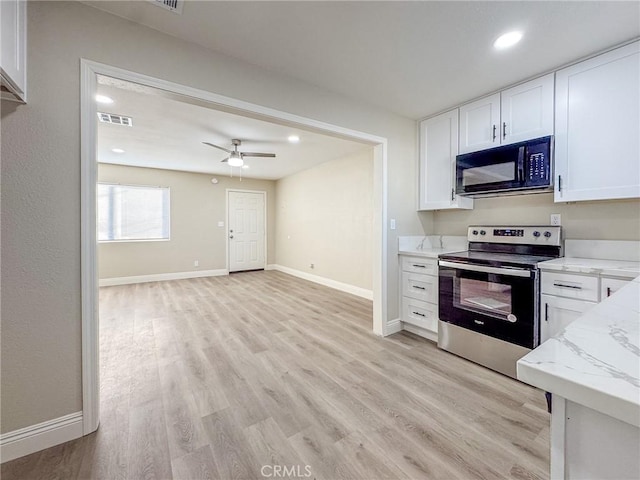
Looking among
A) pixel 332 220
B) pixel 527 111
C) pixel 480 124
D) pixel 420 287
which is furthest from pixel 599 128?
pixel 332 220

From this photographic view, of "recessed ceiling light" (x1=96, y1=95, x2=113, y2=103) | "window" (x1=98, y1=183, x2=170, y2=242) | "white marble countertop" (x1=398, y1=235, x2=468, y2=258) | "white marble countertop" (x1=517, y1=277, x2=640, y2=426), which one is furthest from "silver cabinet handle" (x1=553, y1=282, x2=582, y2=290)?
"window" (x1=98, y1=183, x2=170, y2=242)

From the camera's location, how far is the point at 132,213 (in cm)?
584

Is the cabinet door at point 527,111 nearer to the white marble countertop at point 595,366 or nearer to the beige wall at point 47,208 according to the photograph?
the white marble countertop at point 595,366

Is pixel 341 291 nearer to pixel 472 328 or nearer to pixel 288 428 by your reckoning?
pixel 472 328

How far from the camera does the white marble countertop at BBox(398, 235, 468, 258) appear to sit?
311cm

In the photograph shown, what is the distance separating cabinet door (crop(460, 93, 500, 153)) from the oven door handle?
3.89 feet

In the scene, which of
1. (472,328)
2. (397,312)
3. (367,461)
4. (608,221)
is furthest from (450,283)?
(367,461)

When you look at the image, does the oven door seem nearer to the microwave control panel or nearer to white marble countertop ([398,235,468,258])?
white marble countertop ([398,235,468,258])

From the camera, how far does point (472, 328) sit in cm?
242

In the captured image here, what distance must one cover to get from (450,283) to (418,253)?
19.1 inches

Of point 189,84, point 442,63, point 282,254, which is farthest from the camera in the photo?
point 282,254

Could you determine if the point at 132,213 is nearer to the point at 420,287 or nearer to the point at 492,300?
the point at 420,287

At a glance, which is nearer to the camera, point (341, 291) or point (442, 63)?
point (442, 63)

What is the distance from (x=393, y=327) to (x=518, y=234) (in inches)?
61.6
